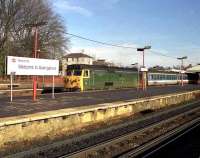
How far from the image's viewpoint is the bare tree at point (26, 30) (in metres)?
63.1

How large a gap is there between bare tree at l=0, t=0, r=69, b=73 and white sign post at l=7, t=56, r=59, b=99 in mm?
35714

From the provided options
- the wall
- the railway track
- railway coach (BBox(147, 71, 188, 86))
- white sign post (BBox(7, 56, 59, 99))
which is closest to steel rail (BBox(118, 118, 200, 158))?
the railway track

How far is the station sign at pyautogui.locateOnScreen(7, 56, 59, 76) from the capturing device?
76.9ft

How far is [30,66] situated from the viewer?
979 inches

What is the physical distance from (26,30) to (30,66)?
139 feet

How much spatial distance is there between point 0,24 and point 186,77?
44.2 m

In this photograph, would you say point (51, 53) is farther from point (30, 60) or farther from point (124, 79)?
point (30, 60)

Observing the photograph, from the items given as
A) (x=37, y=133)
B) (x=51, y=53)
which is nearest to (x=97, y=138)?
(x=37, y=133)

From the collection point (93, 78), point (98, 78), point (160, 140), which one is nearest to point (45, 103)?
point (160, 140)

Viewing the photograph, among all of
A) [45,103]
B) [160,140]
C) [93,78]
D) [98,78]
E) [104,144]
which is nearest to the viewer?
[104,144]

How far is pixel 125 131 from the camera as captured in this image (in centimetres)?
1927

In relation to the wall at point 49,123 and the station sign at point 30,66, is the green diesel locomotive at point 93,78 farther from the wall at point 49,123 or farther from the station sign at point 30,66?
the wall at point 49,123

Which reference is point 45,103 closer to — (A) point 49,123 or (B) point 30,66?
(B) point 30,66

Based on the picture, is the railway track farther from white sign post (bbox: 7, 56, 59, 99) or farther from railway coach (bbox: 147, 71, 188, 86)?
railway coach (bbox: 147, 71, 188, 86)
